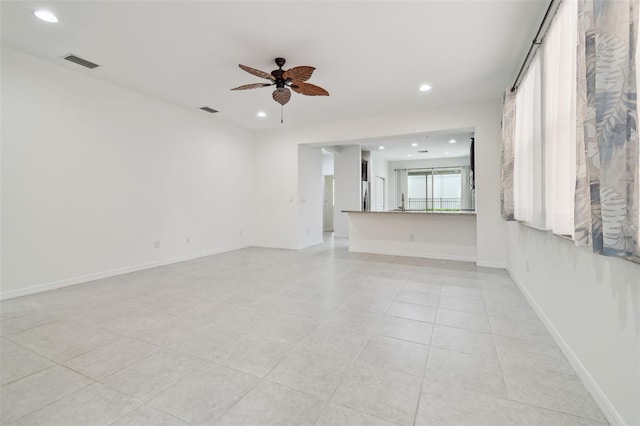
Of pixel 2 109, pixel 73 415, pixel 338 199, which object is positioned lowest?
pixel 73 415

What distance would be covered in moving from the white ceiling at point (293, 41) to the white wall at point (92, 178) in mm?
375

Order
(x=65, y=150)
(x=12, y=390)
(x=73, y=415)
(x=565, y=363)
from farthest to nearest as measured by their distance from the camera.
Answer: (x=65, y=150)
(x=565, y=363)
(x=12, y=390)
(x=73, y=415)

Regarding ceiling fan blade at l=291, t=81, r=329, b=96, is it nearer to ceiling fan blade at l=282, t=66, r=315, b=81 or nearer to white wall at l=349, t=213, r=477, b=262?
ceiling fan blade at l=282, t=66, r=315, b=81

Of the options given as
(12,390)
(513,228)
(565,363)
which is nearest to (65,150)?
(12,390)

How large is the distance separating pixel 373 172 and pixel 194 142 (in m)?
6.19

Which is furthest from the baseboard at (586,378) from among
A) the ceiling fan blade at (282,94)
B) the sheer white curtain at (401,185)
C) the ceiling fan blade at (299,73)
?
the sheer white curtain at (401,185)

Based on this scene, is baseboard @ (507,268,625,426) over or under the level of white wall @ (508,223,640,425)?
under

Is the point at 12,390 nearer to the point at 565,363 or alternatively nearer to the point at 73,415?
the point at 73,415

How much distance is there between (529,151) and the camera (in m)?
2.71

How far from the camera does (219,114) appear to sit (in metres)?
5.59

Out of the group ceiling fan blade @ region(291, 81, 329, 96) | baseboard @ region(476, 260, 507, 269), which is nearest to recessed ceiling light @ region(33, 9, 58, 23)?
ceiling fan blade @ region(291, 81, 329, 96)

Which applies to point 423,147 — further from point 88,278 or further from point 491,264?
point 88,278

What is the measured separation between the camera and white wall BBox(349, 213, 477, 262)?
5277 millimetres

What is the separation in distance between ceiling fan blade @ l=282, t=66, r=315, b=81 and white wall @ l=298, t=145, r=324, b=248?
3.29 m
